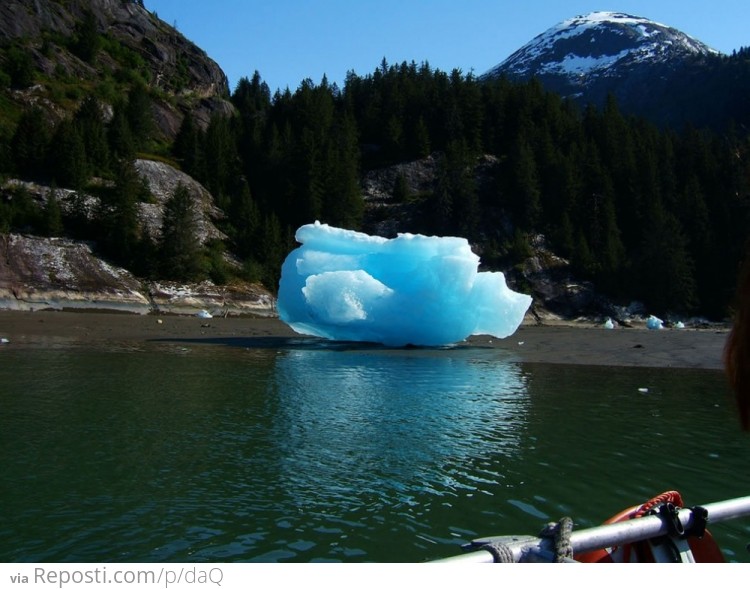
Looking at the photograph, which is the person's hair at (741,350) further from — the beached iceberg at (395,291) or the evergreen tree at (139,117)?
the evergreen tree at (139,117)

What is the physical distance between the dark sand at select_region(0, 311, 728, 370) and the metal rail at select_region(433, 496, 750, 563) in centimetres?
1759

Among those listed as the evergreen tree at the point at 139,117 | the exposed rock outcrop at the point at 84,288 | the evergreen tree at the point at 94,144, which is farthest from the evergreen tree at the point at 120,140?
the exposed rock outcrop at the point at 84,288

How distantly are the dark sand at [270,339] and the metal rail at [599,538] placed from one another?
1759cm

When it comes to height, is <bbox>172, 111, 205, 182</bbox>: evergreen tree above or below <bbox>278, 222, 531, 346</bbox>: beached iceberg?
above

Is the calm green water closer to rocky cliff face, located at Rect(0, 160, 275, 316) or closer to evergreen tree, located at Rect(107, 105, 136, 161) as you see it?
rocky cliff face, located at Rect(0, 160, 275, 316)

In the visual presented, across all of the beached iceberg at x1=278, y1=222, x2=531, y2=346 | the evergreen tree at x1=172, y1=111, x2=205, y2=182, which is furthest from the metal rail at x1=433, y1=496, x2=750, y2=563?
the evergreen tree at x1=172, y1=111, x2=205, y2=182

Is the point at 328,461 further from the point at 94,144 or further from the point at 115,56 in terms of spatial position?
the point at 115,56

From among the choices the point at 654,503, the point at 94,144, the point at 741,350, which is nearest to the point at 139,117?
the point at 94,144

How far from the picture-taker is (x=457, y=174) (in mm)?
66250

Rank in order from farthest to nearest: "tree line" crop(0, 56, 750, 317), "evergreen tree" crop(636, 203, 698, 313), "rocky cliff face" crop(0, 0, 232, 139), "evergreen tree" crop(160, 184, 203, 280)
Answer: "rocky cliff face" crop(0, 0, 232, 139), "evergreen tree" crop(636, 203, 698, 313), "tree line" crop(0, 56, 750, 317), "evergreen tree" crop(160, 184, 203, 280)

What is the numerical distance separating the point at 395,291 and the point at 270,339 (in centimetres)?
679

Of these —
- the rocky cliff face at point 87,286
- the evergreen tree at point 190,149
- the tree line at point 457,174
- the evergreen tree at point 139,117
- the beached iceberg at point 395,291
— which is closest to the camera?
the beached iceberg at point 395,291

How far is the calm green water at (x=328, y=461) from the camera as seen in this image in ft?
19.3

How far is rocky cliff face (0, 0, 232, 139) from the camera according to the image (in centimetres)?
6912
